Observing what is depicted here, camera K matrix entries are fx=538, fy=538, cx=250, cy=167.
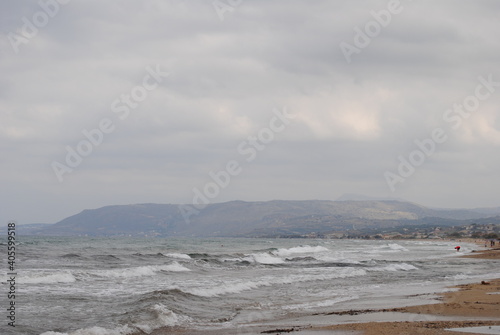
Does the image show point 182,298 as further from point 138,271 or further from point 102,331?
point 138,271

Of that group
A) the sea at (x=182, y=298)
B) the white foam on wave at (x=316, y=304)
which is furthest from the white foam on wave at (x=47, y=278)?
the white foam on wave at (x=316, y=304)

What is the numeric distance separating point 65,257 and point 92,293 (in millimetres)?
23396

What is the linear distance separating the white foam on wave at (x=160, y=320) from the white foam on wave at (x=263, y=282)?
525 cm

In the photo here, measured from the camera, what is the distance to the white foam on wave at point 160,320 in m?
15.5

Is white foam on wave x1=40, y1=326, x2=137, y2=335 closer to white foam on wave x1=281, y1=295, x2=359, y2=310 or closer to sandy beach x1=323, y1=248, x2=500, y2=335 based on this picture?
sandy beach x1=323, y1=248, x2=500, y2=335

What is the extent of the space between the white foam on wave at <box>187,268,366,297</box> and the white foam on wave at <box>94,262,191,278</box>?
704 centimetres

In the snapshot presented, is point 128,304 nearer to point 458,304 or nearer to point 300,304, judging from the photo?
point 300,304

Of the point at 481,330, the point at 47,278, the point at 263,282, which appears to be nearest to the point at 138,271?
the point at 47,278

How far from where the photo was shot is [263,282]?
2862 centimetres

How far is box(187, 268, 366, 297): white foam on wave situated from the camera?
930 inches

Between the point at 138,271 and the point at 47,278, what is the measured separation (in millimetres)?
7761

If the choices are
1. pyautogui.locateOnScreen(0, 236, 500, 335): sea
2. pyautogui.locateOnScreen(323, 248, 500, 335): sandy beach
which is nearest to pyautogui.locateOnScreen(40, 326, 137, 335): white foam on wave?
pyautogui.locateOnScreen(0, 236, 500, 335): sea

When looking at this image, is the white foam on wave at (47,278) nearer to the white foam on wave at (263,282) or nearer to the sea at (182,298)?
the sea at (182,298)

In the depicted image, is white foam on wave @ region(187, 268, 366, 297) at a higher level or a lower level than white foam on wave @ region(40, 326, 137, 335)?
lower
